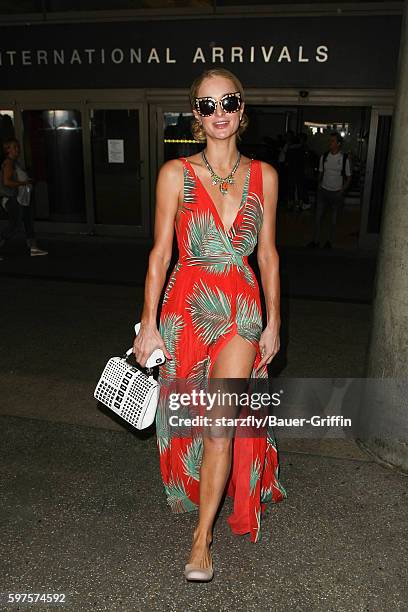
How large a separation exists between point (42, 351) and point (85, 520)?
9.01ft

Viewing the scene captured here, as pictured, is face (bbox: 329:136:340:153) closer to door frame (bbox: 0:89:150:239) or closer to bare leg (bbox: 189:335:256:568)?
door frame (bbox: 0:89:150:239)

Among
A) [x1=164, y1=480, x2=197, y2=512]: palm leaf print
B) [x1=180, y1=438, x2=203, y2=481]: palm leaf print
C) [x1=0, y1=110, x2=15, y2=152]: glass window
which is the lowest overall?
[x1=164, y1=480, x2=197, y2=512]: palm leaf print

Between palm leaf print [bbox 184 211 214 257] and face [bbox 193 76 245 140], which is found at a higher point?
face [bbox 193 76 245 140]

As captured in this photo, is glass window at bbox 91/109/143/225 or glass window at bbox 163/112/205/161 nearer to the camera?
glass window at bbox 163/112/205/161

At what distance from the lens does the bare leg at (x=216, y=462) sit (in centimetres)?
244

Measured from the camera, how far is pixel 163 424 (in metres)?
2.84

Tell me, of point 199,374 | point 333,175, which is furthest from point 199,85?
point 333,175

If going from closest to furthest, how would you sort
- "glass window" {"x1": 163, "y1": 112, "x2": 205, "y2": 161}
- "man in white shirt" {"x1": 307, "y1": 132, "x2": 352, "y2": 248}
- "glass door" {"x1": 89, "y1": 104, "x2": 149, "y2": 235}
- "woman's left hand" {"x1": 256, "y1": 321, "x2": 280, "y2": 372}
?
"woman's left hand" {"x1": 256, "y1": 321, "x2": 280, "y2": 372}
"man in white shirt" {"x1": 307, "y1": 132, "x2": 352, "y2": 248}
"glass window" {"x1": 163, "y1": 112, "x2": 205, "y2": 161}
"glass door" {"x1": 89, "y1": 104, "x2": 149, "y2": 235}

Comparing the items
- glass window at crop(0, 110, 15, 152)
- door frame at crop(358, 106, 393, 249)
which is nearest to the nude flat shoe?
door frame at crop(358, 106, 393, 249)

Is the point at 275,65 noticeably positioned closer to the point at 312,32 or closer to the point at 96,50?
the point at 312,32

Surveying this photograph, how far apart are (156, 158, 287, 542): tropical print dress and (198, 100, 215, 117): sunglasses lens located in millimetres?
216

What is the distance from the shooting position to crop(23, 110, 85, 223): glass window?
38.0 feet

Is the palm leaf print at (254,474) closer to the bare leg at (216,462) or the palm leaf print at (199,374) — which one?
the bare leg at (216,462)

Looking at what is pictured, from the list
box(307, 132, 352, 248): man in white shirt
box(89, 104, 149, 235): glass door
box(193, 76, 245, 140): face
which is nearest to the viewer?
box(193, 76, 245, 140): face
